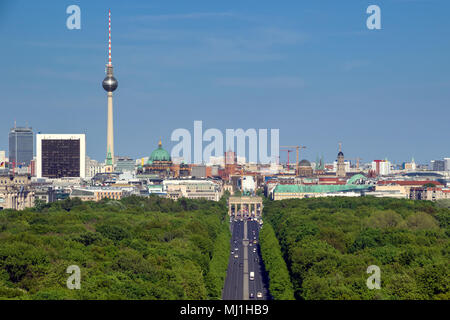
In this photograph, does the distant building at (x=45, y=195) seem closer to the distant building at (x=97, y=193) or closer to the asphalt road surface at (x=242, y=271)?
A: the distant building at (x=97, y=193)

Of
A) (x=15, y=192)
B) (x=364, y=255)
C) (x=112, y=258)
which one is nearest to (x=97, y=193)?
(x=15, y=192)

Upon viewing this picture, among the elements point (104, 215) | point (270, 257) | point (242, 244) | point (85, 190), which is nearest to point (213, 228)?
point (242, 244)

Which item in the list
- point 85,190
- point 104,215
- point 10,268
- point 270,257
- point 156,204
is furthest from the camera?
point 85,190

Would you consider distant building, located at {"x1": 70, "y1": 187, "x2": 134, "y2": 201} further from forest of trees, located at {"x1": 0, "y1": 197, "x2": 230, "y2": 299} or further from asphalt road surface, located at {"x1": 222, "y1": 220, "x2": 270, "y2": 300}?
forest of trees, located at {"x1": 0, "y1": 197, "x2": 230, "y2": 299}

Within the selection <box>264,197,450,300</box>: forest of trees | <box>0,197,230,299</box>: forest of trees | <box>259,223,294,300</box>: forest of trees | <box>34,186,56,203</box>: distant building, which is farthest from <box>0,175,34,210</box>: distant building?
<box>259,223,294,300</box>: forest of trees

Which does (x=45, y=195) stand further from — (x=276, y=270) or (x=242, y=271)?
(x=276, y=270)
